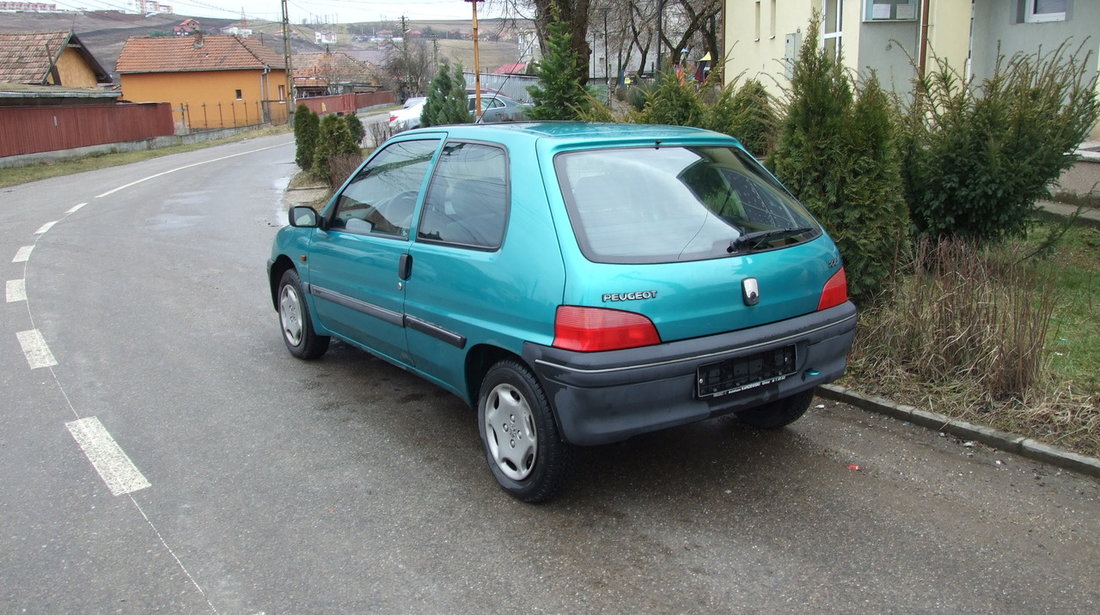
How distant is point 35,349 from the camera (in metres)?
7.09

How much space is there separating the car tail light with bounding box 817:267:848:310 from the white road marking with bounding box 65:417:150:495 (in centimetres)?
347

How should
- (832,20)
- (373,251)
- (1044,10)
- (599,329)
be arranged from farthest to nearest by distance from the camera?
(832,20) → (1044,10) → (373,251) → (599,329)

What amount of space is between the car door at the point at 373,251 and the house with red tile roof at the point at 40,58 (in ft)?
171

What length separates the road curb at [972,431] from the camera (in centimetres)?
443

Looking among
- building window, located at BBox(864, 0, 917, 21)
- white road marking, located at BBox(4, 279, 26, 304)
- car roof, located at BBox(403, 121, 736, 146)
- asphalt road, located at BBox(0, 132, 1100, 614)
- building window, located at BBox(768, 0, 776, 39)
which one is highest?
building window, located at BBox(768, 0, 776, 39)

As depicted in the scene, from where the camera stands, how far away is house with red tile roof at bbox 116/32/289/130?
71.1 m

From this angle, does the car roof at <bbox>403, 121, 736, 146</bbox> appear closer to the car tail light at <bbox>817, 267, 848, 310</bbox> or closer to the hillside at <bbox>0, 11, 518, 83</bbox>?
the car tail light at <bbox>817, 267, 848, 310</bbox>

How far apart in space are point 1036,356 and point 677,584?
2.68 metres

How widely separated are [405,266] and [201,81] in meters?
74.1

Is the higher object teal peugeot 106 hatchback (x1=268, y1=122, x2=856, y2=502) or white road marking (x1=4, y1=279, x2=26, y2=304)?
teal peugeot 106 hatchback (x1=268, y1=122, x2=856, y2=502)

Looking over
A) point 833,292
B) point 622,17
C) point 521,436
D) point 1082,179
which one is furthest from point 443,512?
point 622,17

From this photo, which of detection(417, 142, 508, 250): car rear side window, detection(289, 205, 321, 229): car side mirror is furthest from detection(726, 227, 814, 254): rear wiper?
detection(289, 205, 321, 229): car side mirror

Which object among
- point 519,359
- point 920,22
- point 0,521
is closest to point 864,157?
point 519,359

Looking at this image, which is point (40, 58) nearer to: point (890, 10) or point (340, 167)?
point (340, 167)
